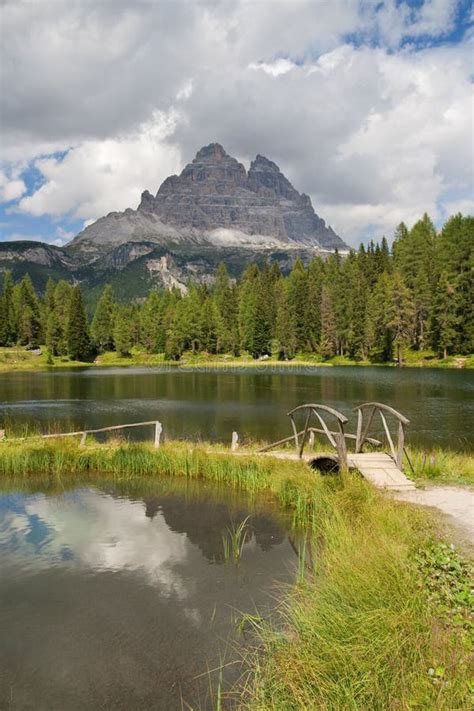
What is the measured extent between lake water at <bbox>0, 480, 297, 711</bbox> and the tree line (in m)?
81.6

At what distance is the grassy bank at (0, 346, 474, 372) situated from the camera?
9406 centimetres

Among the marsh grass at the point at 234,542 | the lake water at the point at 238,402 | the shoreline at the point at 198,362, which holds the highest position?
the shoreline at the point at 198,362

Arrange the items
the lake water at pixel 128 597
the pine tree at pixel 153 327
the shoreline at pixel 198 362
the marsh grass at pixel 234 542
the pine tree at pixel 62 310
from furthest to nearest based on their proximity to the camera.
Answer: the pine tree at pixel 153 327, the pine tree at pixel 62 310, the shoreline at pixel 198 362, the marsh grass at pixel 234 542, the lake water at pixel 128 597

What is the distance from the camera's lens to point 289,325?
393 feet

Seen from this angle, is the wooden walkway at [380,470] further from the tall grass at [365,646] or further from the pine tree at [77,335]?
the pine tree at [77,335]

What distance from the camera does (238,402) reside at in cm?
4928

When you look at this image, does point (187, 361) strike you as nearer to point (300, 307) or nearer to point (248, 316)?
point (248, 316)

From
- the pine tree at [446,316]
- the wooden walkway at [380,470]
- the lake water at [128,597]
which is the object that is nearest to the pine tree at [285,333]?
the pine tree at [446,316]

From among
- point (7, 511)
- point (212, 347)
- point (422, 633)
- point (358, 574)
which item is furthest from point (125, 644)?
point (212, 347)

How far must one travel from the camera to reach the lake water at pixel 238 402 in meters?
34.1

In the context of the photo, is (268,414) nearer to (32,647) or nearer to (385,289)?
(32,647)

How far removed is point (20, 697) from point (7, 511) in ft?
32.6

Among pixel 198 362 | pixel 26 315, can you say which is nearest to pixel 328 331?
pixel 198 362

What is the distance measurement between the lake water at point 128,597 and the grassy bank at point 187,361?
79.4 metres
